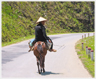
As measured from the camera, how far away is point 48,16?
53.7 metres

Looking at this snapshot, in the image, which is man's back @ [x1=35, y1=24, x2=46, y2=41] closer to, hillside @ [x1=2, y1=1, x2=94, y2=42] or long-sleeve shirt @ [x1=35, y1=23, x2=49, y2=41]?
long-sleeve shirt @ [x1=35, y1=23, x2=49, y2=41]

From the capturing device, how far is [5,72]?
11344 millimetres

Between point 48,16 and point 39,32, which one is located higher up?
point 39,32

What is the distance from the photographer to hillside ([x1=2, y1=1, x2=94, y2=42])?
36.1 metres

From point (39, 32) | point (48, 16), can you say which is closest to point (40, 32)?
point (39, 32)

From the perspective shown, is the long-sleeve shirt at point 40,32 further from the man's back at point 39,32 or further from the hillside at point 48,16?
the hillside at point 48,16

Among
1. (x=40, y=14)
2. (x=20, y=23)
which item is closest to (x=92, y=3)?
(x=40, y=14)

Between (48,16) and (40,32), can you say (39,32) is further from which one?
(48,16)

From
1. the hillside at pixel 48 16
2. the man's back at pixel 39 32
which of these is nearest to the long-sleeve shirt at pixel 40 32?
the man's back at pixel 39 32

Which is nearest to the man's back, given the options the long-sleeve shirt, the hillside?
the long-sleeve shirt

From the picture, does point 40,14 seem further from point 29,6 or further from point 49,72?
point 49,72

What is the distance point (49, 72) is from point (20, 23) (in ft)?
93.6

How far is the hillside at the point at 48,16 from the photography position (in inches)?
1421

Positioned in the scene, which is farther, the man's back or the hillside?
the hillside
